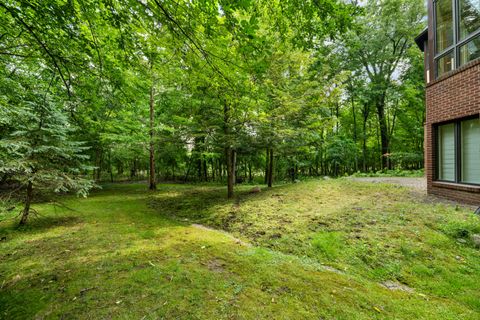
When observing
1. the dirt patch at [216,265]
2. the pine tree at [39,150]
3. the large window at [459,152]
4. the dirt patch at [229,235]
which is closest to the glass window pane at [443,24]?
the large window at [459,152]

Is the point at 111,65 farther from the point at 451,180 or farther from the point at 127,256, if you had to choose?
the point at 451,180

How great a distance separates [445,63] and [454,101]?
135 cm

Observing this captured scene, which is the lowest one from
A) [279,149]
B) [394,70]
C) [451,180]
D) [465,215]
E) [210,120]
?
[465,215]

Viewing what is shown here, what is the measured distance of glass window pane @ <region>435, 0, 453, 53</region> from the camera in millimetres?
5570

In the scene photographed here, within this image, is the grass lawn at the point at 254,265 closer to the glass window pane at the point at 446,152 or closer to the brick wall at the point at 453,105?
the brick wall at the point at 453,105

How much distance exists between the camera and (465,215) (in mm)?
4176

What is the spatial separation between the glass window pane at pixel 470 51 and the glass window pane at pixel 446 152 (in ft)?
5.34

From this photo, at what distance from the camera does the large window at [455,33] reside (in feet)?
16.2

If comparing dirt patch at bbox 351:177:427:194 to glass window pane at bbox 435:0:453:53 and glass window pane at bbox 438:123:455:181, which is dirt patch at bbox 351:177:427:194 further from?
glass window pane at bbox 435:0:453:53

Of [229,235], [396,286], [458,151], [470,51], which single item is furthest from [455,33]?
[229,235]

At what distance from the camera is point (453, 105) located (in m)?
5.32

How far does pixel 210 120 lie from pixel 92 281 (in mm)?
5763

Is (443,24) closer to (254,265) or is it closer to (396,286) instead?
(396,286)

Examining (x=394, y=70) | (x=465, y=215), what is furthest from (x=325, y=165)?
(x=465, y=215)
